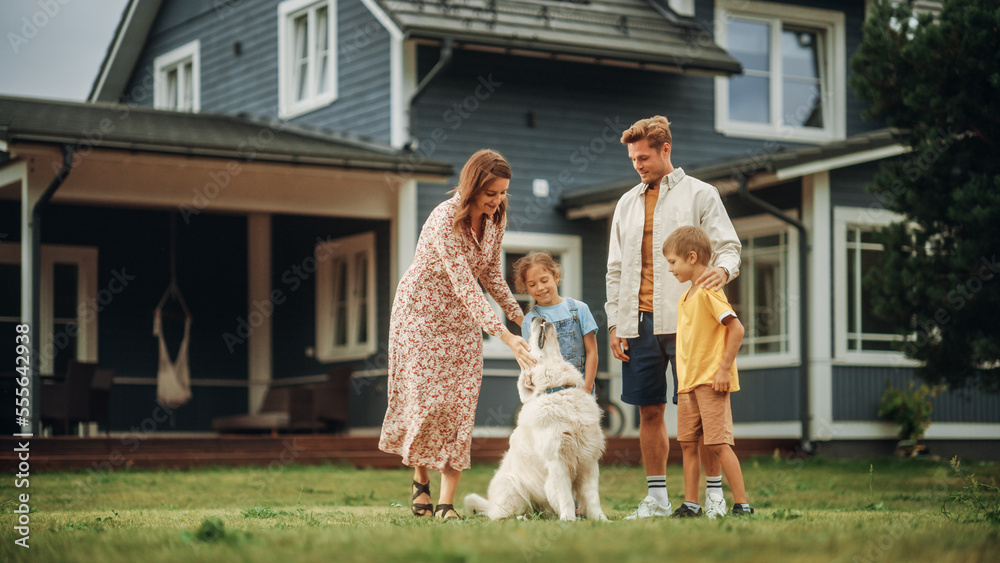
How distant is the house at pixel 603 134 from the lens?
13.1 m

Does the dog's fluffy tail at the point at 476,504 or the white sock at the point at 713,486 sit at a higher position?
the white sock at the point at 713,486

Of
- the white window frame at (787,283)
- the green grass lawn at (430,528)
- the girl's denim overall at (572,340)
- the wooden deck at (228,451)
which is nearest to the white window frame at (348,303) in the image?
the wooden deck at (228,451)

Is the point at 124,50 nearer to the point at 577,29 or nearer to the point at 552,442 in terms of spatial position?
the point at 577,29

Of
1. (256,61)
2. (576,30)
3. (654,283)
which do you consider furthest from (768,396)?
(256,61)

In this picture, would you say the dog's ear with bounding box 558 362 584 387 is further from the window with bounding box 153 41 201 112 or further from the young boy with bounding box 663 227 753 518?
the window with bounding box 153 41 201 112

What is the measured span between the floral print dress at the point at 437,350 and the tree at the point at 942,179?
14.8ft

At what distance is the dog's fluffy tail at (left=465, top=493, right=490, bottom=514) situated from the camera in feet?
19.3

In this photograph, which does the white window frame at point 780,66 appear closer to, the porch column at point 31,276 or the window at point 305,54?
the window at point 305,54

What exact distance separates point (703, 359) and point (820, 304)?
320 inches

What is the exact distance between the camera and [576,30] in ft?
48.0

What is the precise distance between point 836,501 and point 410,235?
256 inches

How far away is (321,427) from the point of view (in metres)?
13.3

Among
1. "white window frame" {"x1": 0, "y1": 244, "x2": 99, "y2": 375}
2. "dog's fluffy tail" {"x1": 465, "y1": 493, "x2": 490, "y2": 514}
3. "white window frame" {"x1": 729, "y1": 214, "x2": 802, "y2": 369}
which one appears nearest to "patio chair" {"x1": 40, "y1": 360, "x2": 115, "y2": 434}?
"white window frame" {"x1": 0, "y1": 244, "x2": 99, "y2": 375}

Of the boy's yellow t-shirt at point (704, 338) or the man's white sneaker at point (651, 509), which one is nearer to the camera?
the boy's yellow t-shirt at point (704, 338)
